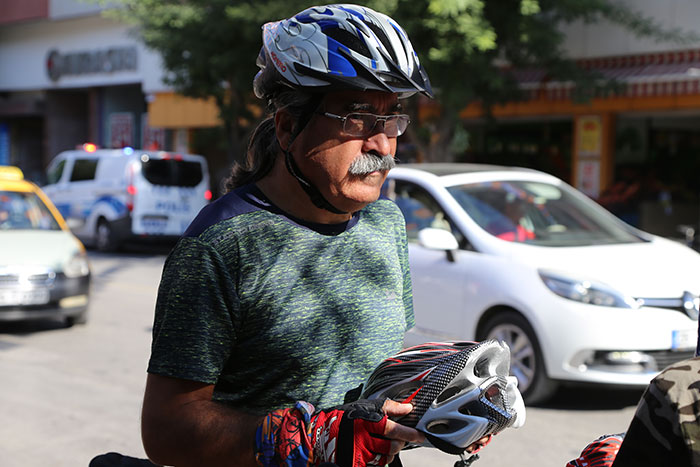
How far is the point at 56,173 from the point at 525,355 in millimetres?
14814

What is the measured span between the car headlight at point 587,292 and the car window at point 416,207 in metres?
1.10

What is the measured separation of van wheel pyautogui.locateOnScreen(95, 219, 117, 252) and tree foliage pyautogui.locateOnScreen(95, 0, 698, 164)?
3839mm

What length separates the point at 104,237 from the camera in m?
17.6

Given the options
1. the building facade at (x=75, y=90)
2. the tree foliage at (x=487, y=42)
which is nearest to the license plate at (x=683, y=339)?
the tree foliage at (x=487, y=42)

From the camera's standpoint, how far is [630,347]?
5715 mm

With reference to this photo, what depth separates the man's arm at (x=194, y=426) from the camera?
1784 mm

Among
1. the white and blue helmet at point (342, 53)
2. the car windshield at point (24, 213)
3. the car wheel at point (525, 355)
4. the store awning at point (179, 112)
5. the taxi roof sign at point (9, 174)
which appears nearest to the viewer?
the white and blue helmet at point (342, 53)

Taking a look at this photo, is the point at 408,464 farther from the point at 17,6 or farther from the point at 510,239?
the point at 17,6

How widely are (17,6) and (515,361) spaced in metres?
31.3

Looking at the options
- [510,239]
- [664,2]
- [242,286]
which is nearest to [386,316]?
[242,286]

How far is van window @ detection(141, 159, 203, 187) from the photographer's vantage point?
17.2 metres

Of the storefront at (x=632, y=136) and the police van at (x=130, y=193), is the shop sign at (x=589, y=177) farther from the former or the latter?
the police van at (x=130, y=193)

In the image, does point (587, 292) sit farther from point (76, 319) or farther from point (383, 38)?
point (76, 319)

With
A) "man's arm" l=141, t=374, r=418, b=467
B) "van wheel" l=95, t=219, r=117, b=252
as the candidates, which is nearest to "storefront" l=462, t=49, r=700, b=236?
"van wheel" l=95, t=219, r=117, b=252
